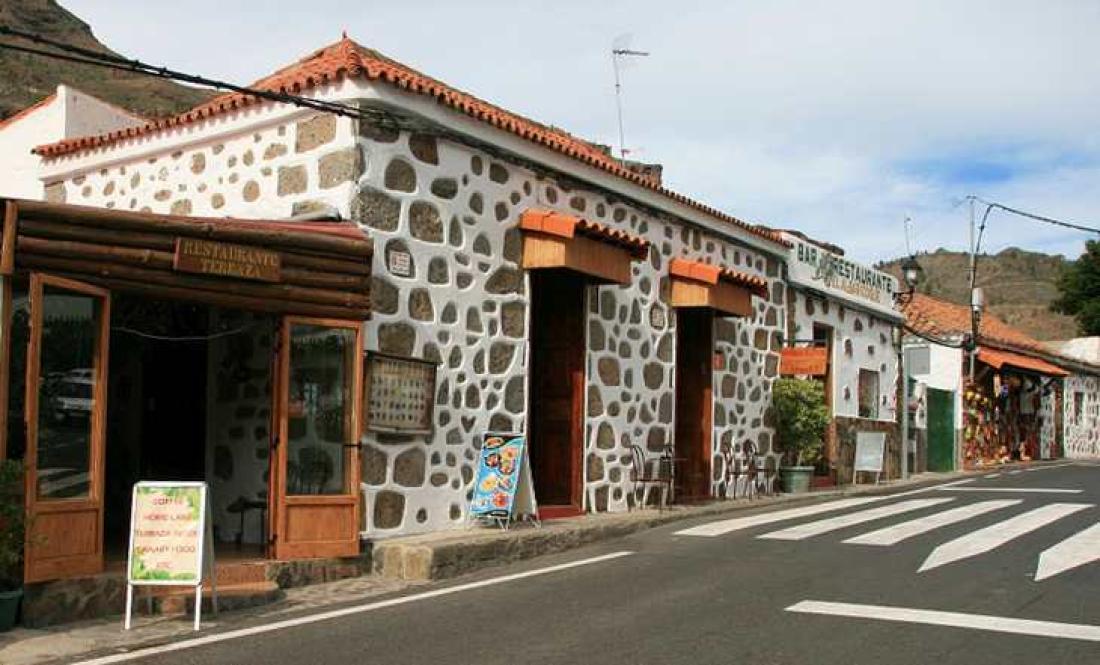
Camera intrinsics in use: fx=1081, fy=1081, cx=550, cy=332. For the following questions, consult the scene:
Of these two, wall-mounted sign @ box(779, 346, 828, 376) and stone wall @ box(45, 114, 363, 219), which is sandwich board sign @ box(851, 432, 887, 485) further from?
stone wall @ box(45, 114, 363, 219)

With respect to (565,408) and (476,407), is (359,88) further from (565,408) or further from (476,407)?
(565,408)

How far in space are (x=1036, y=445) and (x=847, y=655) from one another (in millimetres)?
31599

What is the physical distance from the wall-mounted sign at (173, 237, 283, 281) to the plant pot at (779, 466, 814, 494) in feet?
36.1

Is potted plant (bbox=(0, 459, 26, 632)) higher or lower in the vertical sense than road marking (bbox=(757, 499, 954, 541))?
higher

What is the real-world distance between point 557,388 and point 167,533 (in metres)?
6.35

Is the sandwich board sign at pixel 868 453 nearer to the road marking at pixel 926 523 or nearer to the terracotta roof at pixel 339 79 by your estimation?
the road marking at pixel 926 523

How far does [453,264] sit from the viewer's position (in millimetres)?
11180

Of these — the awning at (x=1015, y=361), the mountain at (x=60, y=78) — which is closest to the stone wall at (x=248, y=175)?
the mountain at (x=60, y=78)

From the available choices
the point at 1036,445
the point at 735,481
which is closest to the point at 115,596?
the point at 735,481

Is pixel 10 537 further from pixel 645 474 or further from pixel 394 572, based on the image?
pixel 645 474

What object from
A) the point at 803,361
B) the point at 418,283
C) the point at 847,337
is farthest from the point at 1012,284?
the point at 418,283

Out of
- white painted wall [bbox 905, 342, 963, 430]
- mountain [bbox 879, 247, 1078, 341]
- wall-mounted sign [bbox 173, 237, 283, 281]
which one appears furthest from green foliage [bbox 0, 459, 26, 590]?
mountain [bbox 879, 247, 1078, 341]

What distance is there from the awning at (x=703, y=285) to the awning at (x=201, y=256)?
6036 millimetres

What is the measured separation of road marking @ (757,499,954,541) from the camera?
37.9 ft
